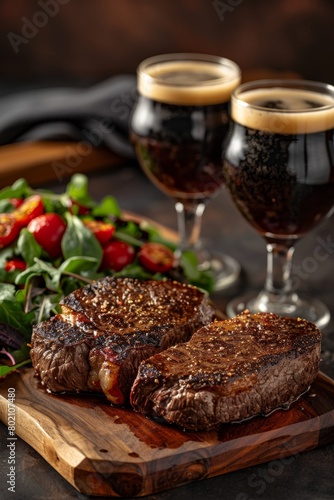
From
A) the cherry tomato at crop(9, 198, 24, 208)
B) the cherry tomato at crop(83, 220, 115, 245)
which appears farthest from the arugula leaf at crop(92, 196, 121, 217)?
the cherry tomato at crop(9, 198, 24, 208)

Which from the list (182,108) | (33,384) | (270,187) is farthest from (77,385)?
(182,108)

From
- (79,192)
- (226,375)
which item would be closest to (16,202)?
(79,192)

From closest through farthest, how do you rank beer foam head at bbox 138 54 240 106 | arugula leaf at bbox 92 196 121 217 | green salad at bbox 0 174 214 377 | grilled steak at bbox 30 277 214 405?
grilled steak at bbox 30 277 214 405 < green salad at bbox 0 174 214 377 < beer foam head at bbox 138 54 240 106 < arugula leaf at bbox 92 196 121 217

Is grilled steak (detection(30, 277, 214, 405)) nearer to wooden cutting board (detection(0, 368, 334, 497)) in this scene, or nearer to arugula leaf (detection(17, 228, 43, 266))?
wooden cutting board (detection(0, 368, 334, 497))

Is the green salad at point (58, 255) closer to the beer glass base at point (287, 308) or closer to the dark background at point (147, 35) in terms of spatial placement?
the beer glass base at point (287, 308)

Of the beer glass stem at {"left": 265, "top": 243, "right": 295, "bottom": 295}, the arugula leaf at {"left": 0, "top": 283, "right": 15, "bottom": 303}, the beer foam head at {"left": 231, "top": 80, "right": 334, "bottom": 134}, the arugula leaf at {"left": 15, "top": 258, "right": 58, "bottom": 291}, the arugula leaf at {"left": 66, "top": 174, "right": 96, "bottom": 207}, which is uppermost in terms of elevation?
the beer foam head at {"left": 231, "top": 80, "right": 334, "bottom": 134}

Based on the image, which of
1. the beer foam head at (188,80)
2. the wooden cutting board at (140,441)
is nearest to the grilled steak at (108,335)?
the wooden cutting board at (140,441)

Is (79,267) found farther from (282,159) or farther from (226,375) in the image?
(226,375)
